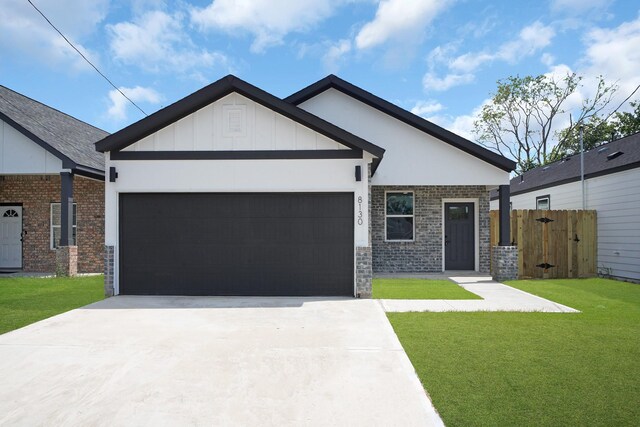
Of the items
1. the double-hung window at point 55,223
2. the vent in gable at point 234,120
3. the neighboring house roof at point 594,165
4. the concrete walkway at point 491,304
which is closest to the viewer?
the concrete walkway at point 491,304

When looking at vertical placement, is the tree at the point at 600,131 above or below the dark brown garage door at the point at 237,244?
above

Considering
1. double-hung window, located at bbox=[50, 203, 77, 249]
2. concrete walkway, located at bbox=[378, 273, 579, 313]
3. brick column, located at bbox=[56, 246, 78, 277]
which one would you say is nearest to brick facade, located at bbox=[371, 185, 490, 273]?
concrete walkway, located at bbox=[378, 273, 579, 313]

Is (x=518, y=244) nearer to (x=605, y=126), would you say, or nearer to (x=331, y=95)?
(x=331, y=95)

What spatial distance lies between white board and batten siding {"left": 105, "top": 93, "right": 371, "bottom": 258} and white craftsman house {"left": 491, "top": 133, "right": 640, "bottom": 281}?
8.60m

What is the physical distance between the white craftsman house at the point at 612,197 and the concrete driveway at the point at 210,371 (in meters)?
9.44

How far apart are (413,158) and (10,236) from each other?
14.0 m

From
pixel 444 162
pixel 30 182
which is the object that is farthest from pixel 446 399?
pixel 30 182

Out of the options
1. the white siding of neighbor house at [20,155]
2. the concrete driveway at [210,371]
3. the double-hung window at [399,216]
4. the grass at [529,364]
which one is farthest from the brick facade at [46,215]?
the grass at [529,364]

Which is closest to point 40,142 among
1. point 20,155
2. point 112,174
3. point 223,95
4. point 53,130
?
point 20,155

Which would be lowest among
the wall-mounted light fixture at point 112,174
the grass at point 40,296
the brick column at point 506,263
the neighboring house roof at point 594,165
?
the grass at point 40,296

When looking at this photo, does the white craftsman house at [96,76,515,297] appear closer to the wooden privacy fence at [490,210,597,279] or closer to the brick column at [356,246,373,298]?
the brick column at [356,246,373,298]

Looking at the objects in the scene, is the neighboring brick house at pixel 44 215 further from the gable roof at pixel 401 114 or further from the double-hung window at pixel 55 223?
the gable roof at pixel 401 114

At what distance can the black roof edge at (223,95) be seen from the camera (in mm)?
9094

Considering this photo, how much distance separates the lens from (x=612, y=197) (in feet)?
43.7
